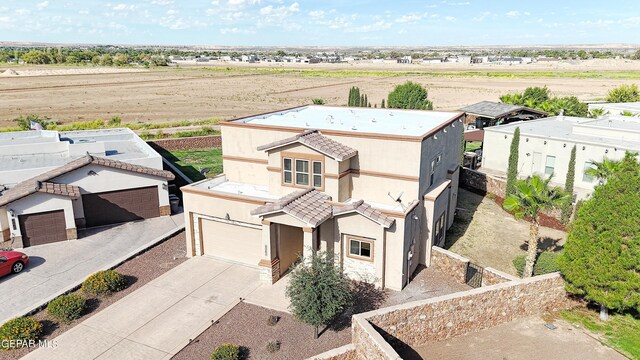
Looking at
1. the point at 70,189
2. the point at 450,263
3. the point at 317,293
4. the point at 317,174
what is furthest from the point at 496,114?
the point at 70,189

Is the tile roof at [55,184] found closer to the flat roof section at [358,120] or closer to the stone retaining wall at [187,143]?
the flat roof section at [358,120]

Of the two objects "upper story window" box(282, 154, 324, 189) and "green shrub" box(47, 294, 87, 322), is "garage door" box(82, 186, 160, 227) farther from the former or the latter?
"upper story window" box(282, 154, 324, 189)

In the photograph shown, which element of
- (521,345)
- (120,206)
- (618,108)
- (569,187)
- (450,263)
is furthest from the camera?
(618,108)

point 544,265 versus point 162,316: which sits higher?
point 544,265

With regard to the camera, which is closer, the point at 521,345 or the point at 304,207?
the point at 521,345

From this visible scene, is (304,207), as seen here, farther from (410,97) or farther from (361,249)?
(410,97)

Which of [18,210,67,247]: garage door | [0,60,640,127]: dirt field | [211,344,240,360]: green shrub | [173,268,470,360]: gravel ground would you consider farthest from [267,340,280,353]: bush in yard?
[0,60,640,127]: dirt field

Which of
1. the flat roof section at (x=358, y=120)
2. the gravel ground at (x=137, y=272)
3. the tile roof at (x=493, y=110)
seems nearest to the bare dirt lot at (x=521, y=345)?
the flat roof section at (x=358, y=120)
